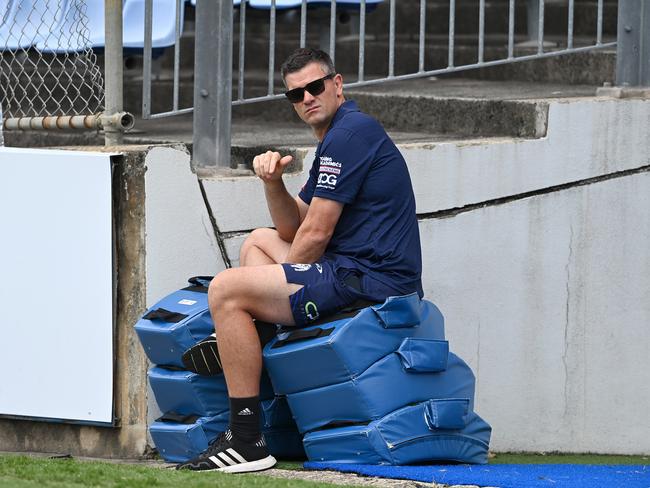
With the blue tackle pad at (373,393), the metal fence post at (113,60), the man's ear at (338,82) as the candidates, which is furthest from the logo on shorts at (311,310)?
the metal fence post at (113,60)

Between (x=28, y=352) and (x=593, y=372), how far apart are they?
2.42m

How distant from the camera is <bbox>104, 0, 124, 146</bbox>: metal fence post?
482cm

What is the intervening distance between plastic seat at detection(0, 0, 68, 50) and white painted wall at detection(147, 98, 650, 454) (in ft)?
5.68

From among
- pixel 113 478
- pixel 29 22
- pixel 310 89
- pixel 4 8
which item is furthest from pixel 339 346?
pixel 4 8

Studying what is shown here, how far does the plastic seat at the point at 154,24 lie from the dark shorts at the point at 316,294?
65.8 inches

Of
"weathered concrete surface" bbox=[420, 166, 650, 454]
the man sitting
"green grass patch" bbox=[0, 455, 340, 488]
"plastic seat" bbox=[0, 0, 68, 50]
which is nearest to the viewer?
"green grass patch" bbox=[0, 455, 340, 488]

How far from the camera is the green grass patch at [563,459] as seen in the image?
5223 millimetres

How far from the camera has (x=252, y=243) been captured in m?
4.71

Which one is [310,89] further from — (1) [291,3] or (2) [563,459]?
(2) [563,459]

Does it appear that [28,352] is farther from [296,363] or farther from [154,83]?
[154,83]

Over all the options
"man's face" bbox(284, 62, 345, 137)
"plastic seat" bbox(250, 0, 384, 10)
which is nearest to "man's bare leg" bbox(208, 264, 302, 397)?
"man's face" bbox(284, 62, 345, 137)

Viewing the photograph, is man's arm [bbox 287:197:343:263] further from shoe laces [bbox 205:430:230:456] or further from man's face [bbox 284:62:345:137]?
shoe laces [bbox 205:430:230:456]

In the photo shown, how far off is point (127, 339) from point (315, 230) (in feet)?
3.15

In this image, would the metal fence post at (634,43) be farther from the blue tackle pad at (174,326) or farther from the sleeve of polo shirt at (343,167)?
the blue tackle pad at (174,326)
